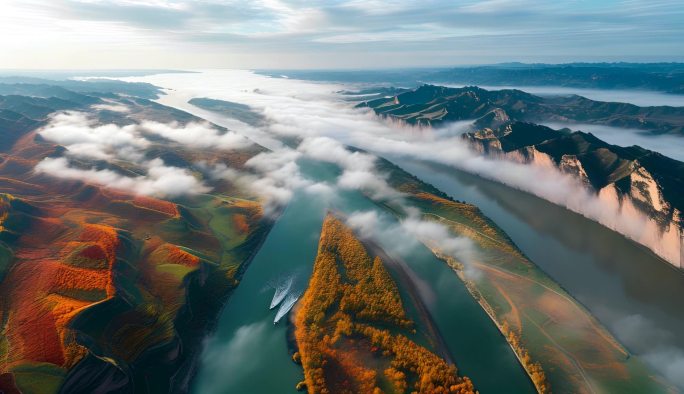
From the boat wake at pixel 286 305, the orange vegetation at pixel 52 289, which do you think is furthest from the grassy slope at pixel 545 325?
the orange vegetation at pixel 52 289

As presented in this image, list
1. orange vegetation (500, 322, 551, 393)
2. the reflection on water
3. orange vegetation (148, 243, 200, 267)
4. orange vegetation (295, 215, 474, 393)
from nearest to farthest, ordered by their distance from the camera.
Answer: orange vegetation (295, 215, 474, 393) → orange vegetation (500, 322, 551, 393) → the reflection on water → orange vegetation (148, 243, 200, 267)

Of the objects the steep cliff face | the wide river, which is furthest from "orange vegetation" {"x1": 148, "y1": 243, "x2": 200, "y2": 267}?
the steep cliff face

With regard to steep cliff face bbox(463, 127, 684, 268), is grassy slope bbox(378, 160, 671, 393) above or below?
below

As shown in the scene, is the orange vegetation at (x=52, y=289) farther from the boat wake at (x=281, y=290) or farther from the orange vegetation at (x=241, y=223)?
the orange vegetation at (x=241, y=223)

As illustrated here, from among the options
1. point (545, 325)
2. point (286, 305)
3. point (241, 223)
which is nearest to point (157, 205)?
point (241, 223)

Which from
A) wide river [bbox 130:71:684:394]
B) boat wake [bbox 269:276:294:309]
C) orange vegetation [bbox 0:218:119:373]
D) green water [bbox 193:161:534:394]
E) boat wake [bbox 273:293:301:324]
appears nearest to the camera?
orange vegetation [bbox 0:218:119:373]

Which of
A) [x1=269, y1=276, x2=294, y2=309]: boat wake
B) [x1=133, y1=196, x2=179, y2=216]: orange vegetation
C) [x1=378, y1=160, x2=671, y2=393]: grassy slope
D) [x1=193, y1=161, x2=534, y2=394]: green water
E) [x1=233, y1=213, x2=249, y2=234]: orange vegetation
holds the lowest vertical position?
[x1=193, y1=161, x2=534, y2=394]: green water

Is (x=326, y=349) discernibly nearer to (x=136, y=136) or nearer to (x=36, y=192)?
(x=36, y=192)

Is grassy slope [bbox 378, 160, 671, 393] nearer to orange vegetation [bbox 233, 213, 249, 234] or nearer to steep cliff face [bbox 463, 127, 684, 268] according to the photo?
A: steep cliff face [bbox 463, 127, 684, 268]
